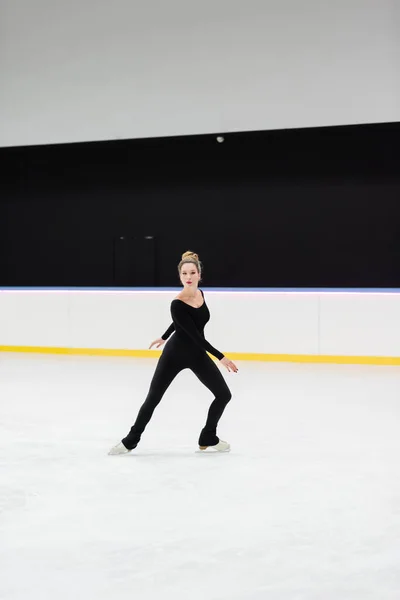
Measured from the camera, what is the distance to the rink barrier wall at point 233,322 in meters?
8.97

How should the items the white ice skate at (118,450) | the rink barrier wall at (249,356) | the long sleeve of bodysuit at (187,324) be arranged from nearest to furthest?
1. the long sleeve of bodysuit at (187,324)
2. the white ice skate at (118,450)
3. the rink barrier wall at (249,356)

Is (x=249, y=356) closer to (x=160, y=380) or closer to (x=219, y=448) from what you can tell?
(x=219, y=448)

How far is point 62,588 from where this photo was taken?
8.58ft

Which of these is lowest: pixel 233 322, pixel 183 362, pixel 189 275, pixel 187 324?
pixel 233 322

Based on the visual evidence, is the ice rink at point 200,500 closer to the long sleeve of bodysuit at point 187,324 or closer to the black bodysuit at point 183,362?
the black bodysuit at point 183,362

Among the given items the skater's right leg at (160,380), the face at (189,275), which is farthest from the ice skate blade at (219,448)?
the face at (189,275)

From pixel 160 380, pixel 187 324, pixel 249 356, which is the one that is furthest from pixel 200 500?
pixel 249 356

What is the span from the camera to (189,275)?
14.4 ft

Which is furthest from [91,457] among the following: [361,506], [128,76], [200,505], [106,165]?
[106,165]

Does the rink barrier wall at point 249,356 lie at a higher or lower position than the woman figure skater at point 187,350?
lower

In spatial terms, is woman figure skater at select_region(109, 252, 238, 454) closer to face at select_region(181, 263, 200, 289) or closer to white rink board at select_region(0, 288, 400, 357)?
Answer: face at select_region(181, 263, 200, 289)

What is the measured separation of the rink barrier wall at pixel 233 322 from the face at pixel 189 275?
4.81m

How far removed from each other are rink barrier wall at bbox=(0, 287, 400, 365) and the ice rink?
2214 millimetres

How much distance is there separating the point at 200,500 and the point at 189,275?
49.9 inches
